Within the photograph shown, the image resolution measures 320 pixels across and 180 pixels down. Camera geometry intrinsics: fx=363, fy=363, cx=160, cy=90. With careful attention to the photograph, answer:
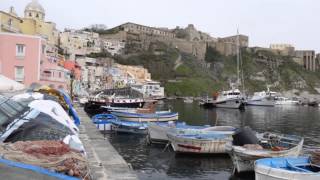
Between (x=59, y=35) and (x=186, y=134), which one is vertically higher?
(x=59, y=35)

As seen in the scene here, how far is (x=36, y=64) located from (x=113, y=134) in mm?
13312

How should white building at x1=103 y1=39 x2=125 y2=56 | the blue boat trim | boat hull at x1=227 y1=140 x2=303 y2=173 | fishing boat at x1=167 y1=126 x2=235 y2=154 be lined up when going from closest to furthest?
1. the blue boat trim
2. boat hull at x1=227 y1=140 x2=303 y2=173
3. fishing boat at x1=167 y1=126 x2=235 y2=154
4. white building at x1=103 y1=39 x2=125 y2=56

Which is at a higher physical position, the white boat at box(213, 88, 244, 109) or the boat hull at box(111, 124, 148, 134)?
the white boat at box(213, 88, 244, 109)

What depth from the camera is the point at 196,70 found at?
151 m

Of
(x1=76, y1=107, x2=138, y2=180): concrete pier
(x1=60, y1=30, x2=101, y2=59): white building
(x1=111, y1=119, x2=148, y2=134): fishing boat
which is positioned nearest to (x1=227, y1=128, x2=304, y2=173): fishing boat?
(x1=76, y1=107, x2=138, y2=180): concrete pier

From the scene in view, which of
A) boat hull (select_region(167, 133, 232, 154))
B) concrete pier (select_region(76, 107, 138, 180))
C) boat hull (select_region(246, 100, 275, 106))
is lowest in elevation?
boat hull (select_region(167, 133, 232, 154))

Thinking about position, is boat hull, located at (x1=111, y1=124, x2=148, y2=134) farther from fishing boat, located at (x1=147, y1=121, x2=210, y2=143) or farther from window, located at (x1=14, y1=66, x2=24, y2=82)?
window, located at (x1=14, y1=66, x2=24, y2=82)

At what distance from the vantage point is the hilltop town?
284ft

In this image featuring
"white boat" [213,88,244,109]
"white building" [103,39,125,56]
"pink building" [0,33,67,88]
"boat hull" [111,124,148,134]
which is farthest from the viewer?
"white building" [103,39,125,56]

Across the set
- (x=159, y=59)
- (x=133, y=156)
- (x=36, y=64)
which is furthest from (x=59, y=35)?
(x=133, y=156)

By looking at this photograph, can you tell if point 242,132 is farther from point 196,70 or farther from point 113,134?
point 196,70

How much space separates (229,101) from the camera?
261 ft

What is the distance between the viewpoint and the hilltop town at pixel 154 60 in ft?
284

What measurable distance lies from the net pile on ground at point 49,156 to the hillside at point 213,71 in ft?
406
